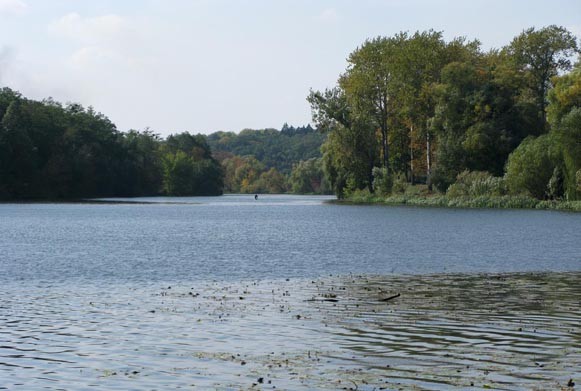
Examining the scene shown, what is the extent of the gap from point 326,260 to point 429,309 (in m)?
16.5

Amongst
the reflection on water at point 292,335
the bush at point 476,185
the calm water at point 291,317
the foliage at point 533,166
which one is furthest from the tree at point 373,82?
the reflection on water at point 292,335

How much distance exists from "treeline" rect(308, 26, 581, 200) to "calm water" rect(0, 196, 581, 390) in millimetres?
50192

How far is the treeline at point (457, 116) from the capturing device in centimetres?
9400

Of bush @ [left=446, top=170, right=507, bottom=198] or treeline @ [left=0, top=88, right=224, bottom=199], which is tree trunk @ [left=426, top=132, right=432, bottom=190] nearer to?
bush @ [left=446, top=170, right=507, bottom=198]

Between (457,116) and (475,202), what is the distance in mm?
12487

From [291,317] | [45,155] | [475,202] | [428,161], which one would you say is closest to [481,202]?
[475,202]

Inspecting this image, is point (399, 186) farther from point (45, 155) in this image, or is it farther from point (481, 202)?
point (45, 155)

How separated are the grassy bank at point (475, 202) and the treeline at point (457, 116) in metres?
1.49

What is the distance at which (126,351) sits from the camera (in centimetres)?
1777

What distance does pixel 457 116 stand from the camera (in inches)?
4225

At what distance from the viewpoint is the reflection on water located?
15.1 m

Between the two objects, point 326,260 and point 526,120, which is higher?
point 526,120

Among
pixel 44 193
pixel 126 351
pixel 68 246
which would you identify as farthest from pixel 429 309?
pixel 44 193

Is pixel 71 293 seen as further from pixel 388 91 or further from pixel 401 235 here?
pixel 388 91
